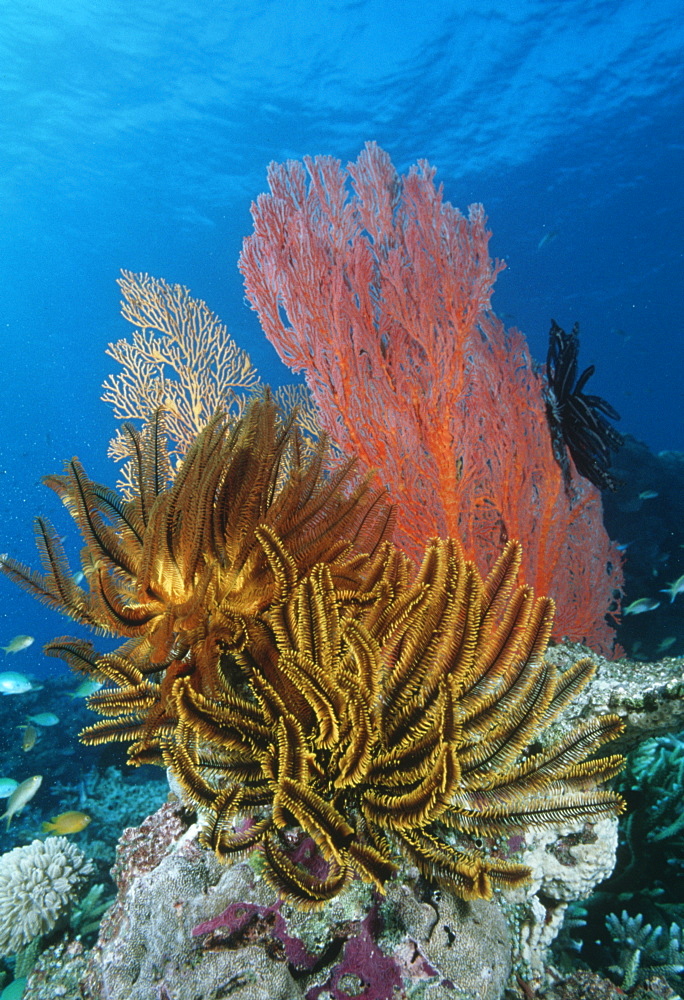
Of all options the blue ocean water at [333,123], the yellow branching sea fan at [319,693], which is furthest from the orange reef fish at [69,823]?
the blue ocean water at [333,123]

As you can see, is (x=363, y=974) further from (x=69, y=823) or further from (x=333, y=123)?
(x=333, y=123)

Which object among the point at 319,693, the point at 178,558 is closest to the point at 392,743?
the point at 319,693

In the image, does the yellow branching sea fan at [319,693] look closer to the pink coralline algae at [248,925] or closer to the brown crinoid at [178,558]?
the brown crinoid at [178,558]

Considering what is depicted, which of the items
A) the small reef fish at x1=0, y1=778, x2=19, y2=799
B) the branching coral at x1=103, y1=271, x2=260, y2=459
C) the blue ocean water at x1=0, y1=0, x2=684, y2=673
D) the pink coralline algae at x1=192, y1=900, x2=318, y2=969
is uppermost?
the blue ocean water at x1=0, y1=0, x2=684, y2=673

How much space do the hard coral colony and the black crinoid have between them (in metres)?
3.44

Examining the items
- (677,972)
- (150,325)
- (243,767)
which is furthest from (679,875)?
(150,325)

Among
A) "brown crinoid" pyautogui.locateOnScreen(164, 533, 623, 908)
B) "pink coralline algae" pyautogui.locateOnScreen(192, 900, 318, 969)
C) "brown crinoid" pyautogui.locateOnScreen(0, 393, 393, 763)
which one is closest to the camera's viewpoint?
"brown crinoid" pyautogui.locateOnScreen(164, 533, 623, 908)

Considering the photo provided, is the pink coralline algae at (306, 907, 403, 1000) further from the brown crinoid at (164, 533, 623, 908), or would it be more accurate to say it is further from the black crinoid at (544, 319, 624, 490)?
the black crinoid at (544, 319, 624, 490)

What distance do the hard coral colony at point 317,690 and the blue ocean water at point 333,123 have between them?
22.6m

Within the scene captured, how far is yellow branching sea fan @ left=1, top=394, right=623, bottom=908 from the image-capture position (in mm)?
1538

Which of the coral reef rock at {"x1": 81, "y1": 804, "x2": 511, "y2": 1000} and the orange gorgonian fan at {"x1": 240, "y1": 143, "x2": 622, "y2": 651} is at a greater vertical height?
→ the orange gorgonian fan at {"x1": 240, "y1": 143, "x2": 622, "y2": 651}

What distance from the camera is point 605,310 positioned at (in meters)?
52.2

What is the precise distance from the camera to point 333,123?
29969 mm


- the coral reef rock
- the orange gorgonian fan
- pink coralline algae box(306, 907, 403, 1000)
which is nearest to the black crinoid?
the orange gorgonian fan
